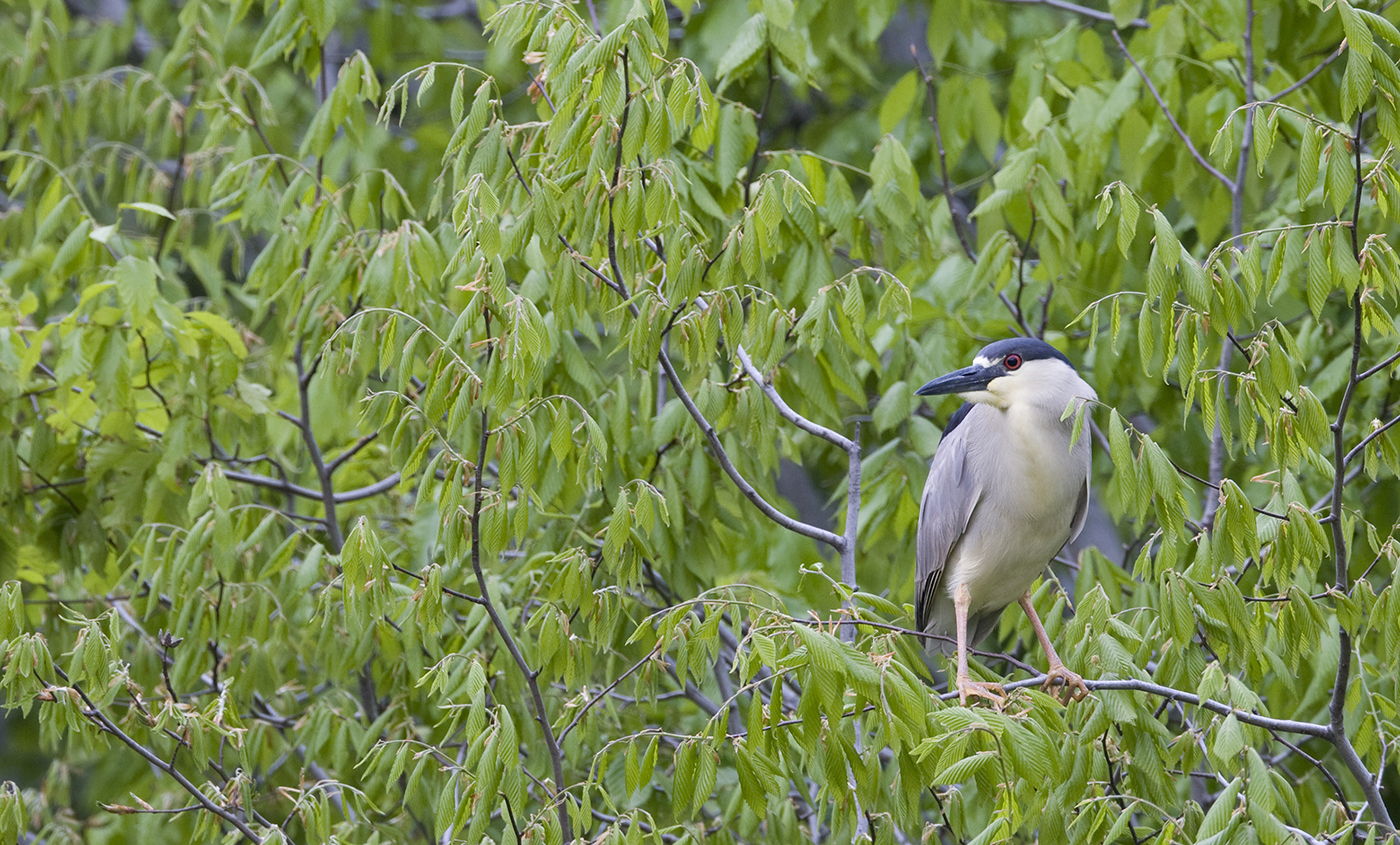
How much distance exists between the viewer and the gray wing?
3.20 m

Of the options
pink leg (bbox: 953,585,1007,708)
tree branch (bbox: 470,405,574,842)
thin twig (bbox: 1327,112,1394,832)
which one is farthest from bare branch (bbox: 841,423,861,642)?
thin twig (bbox: 1327,112,1394,832)

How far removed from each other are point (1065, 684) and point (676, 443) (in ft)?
3.62

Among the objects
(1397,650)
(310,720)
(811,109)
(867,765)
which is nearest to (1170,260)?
(1397,650)

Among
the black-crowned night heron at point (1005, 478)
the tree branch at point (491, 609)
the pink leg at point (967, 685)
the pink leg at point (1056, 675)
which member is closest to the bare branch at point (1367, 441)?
the pink leg at point (1056, 675)

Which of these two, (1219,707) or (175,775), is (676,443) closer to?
(175,775)

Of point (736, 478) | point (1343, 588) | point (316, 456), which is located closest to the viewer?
point (1343, 588)

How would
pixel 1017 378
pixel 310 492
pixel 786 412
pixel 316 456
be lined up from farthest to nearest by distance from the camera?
pixel 310 492 → pixel 316 456 → pixel 1017 378 → pixel 786 412

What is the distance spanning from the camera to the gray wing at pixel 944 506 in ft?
10.5

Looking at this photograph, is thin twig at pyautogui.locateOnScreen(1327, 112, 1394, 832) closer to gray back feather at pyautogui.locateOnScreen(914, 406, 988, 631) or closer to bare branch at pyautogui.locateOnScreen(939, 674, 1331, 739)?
bare branch at pyautogui.locateOnScreen(939, 674, 1331, 739)

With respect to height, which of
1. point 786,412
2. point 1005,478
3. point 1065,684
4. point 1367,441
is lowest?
point 1065,684

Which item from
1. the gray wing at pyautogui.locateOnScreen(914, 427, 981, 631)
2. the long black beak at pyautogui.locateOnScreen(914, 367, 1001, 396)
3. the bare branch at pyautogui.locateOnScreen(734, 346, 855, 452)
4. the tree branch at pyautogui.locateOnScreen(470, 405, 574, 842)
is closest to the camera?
the tree branch at pyautogui.locateOnScreen(470, 405, 574, 842)

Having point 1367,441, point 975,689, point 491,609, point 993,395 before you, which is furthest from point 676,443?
point 1367,441

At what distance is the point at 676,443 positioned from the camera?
10.6 feet

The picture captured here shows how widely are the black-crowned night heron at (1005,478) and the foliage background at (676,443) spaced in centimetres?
18
